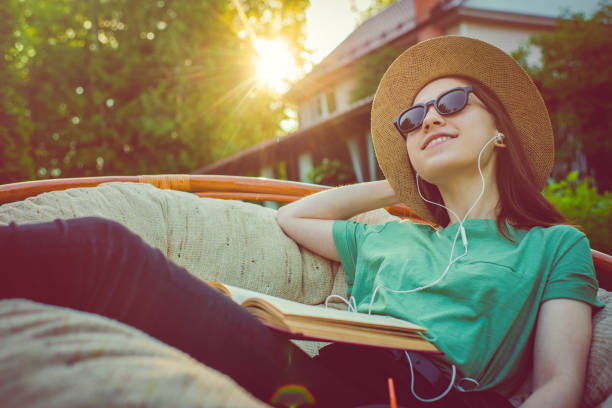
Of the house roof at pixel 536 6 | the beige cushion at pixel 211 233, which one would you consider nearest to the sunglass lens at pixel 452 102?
the beige cushion at pixel 211 233

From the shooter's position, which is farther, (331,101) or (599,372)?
(331,101)

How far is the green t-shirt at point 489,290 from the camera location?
4.08ft

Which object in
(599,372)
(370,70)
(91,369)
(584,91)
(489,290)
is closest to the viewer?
(91,369)

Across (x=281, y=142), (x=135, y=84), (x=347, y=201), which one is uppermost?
(x=135, y=84)

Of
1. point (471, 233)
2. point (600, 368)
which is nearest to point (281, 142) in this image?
point (471, 233)

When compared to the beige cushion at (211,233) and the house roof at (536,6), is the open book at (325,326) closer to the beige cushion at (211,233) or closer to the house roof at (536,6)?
the beige cushion at (211,233)

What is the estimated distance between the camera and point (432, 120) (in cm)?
164

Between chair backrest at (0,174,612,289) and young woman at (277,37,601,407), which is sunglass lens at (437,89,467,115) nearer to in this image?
young woman at (277,37,601,407)

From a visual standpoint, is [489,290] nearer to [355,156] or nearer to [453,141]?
[453,141]

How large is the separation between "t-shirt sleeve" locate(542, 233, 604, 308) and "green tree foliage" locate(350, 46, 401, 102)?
12.8m

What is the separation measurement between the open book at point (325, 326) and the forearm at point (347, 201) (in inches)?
36.4

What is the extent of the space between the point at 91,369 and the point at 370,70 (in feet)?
47.8

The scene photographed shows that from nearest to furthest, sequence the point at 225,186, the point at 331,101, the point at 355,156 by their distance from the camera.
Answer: the point at 225,186 → the point at 355,156 → the point at 331,101

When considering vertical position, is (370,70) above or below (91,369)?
above
